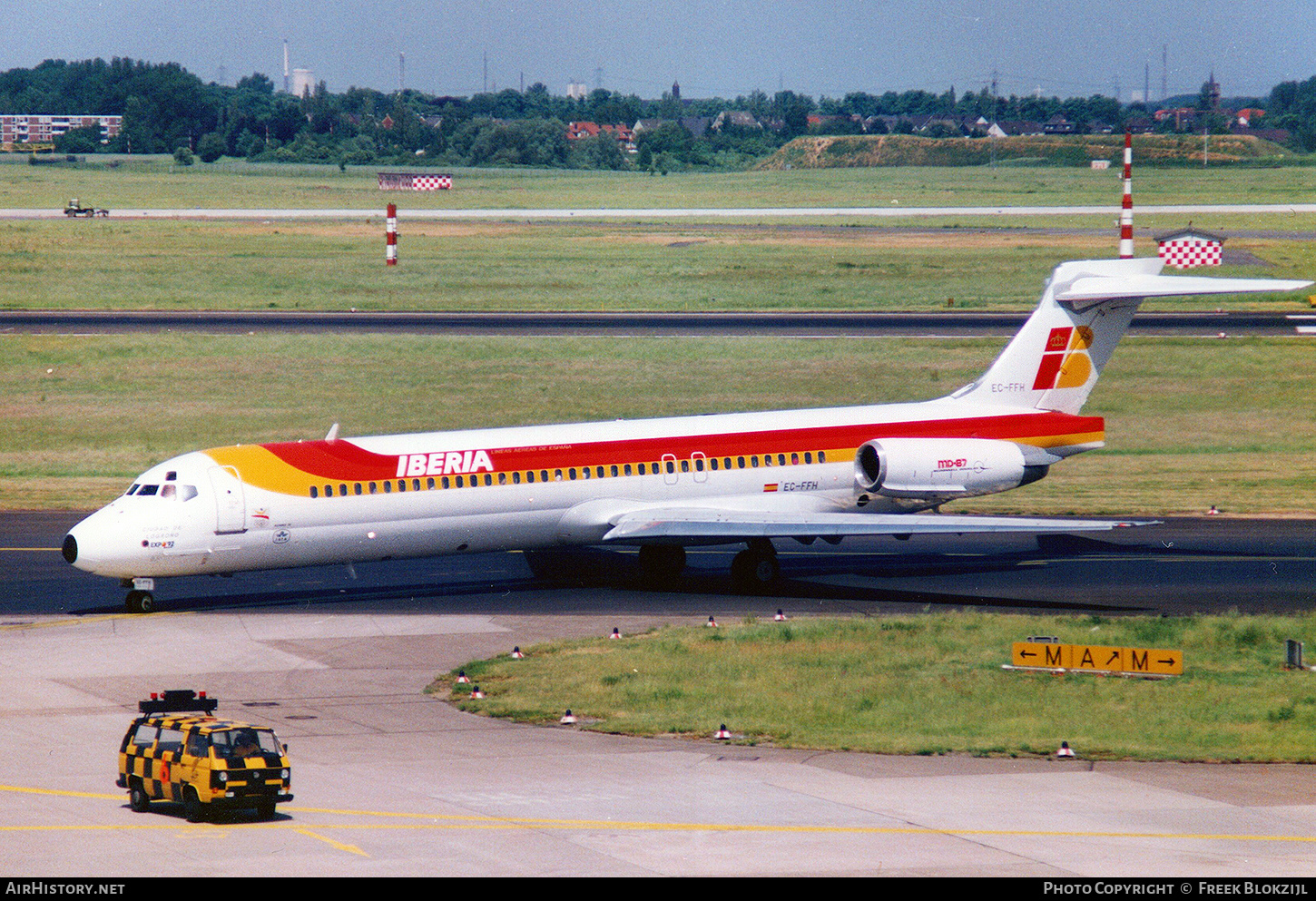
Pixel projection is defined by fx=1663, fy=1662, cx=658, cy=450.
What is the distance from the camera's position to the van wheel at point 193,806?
18.8m

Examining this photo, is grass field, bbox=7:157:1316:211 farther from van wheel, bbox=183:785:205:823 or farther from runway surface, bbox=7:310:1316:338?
van wheel, bbox=183:785:205:823

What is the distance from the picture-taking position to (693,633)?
30.9m

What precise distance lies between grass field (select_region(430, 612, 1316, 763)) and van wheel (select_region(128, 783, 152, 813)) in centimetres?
694

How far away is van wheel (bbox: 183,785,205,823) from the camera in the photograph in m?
18.8

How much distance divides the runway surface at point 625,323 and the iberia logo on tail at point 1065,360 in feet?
98.3

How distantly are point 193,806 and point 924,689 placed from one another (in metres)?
12.2

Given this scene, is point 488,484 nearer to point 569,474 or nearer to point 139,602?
point 569,474

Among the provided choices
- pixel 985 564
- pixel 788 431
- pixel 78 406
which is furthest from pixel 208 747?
pixel 78 406

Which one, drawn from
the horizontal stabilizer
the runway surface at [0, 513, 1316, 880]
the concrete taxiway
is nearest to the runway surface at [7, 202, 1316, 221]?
the horizontal stabilizer

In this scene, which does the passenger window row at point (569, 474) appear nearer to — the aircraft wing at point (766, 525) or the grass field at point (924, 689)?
the aircraft wing at point (766, 525)

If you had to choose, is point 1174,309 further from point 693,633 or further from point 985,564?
point 693,633

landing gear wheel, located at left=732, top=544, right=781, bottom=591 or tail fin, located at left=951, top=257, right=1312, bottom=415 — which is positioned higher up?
tail fin, located at left=951, top=257, right=1312, bottom=415

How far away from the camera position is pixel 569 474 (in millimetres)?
35000

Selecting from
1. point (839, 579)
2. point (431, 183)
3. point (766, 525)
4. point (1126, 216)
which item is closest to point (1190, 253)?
point (1126, 216)
